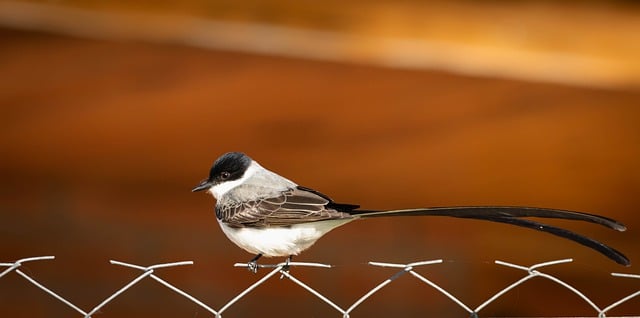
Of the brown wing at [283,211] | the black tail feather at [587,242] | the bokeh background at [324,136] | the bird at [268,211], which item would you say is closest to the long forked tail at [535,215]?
the black tail feather at [587,242]

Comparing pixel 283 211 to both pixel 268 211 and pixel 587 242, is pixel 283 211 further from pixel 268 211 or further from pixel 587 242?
pixel 587 242

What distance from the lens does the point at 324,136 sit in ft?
10.9

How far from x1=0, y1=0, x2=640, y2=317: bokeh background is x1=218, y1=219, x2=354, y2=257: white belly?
1.01m

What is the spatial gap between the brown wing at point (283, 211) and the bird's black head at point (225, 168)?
7 cm

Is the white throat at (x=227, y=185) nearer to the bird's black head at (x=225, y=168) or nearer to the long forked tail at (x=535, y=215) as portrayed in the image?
the bird's black head at (x=225, y=168)

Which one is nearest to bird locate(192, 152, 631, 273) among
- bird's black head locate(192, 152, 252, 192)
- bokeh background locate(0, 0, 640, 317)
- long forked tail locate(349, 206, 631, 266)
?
bird's black head locate(192, 152, 252, 192)

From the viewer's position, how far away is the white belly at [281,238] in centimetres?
194

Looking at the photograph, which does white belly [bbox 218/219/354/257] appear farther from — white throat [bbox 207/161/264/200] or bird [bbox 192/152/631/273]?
white throat [bbox 207/161/264/200]

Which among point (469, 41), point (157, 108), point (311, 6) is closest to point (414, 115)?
point (469, 41)

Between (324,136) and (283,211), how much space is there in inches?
52.6

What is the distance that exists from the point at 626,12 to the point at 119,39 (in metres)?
1.64

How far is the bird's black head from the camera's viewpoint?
6.99 feet

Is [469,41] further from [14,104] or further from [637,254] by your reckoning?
[14,104]

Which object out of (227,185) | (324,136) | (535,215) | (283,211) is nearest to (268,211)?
(283,211)
